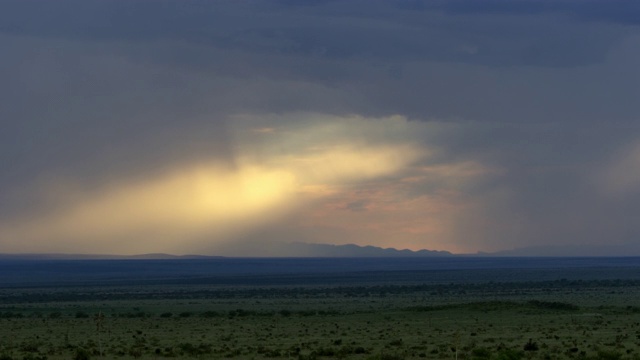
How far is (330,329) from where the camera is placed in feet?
185

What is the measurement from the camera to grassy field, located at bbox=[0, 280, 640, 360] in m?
41.6

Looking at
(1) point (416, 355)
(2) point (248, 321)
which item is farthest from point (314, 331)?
(1) point (416, 355)

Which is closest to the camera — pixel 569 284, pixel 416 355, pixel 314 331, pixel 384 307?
pixel 416 355

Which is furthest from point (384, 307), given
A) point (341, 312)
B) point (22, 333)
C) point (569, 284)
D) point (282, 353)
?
point (569, 284)

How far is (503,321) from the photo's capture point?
5972 cm

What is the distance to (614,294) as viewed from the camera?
310ft

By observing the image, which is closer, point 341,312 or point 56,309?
point 341,312

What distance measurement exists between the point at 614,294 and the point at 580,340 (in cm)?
5210

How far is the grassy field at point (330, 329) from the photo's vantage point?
136 ft

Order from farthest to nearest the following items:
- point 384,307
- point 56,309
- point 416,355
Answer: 1. point 56,309
2. point 384,307
3. point 416,355

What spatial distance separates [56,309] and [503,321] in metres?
42.9

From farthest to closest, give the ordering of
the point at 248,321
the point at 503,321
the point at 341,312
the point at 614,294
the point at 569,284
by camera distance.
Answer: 1. the point at 569,284
2. the point at 614,294
3. the point at 341,312
4. the point at 248,321
5. the point at 503,321

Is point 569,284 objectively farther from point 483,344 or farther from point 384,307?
point 483,344

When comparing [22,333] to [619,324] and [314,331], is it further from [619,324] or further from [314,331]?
[619,324]
